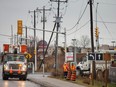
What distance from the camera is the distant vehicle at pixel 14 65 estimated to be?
39.8m

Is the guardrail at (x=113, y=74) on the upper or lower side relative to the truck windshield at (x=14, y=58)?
lower

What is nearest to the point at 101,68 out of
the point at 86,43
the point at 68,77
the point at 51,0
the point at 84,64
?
the point at 84,64

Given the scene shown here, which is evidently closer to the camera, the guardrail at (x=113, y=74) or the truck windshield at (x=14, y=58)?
the guardrail at (x=113, y=74)

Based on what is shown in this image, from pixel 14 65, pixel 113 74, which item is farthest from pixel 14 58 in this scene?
pixel 113 74

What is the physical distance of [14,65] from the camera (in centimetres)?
3997

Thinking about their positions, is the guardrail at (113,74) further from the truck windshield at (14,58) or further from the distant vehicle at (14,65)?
the truck windshield at (14,58)

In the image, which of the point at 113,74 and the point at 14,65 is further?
the point at 14,65

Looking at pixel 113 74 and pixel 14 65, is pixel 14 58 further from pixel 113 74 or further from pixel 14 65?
pixel 113 74

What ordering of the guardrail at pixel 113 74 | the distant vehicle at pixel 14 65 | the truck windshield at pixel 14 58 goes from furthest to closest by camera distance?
the truck windshield at pixel 14 58, the distant vehicle at pixel 14 65, the guardrail at pixel 113 74

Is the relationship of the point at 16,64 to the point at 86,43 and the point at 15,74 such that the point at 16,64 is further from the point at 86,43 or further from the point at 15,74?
the point at 86,43

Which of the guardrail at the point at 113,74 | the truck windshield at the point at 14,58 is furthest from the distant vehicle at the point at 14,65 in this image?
the guardrail at the point at 113,74

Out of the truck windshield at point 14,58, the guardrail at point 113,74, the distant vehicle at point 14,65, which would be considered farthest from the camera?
the truck windshield at point 14,58

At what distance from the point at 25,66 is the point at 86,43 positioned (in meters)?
124

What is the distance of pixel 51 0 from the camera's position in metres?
56.4
